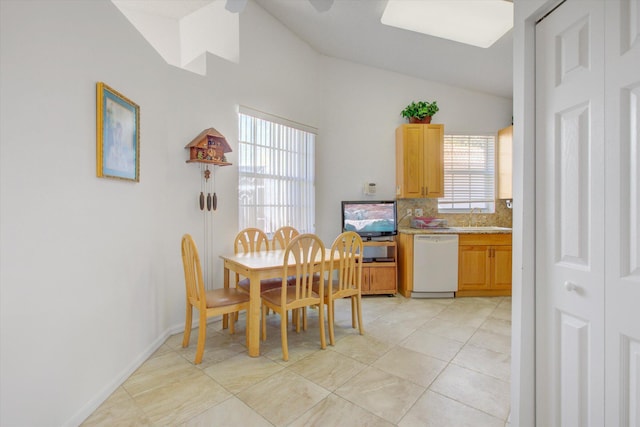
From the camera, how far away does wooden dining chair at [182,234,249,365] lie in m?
2.27

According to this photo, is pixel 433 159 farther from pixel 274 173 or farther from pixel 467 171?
pixel 274 173

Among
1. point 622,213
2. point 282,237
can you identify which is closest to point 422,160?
point 282,237

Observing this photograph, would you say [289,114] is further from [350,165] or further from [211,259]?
[211,259]

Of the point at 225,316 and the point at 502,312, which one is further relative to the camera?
the point at 502,312

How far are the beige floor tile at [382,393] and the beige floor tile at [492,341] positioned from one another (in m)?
1.01

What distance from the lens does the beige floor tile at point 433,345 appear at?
246 cm

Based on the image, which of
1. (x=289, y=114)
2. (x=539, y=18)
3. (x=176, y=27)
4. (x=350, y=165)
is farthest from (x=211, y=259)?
(x=539, y=18)

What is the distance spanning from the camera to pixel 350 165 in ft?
15.0

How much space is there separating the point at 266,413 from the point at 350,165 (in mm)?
3494

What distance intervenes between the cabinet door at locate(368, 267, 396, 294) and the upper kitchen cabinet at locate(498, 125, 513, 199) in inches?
82.8

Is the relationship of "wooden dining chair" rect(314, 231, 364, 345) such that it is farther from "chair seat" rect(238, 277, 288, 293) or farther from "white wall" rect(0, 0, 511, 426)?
"white wall" rect(0, 0, 511, 426)

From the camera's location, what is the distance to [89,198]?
1.75m

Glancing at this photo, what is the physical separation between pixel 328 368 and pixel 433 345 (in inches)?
39.9

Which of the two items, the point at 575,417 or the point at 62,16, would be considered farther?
the point at 62,16
